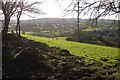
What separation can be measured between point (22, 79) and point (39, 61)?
168 inches

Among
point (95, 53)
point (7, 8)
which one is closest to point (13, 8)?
point (7, 8)

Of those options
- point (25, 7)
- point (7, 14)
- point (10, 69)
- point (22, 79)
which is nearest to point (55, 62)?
point (10, 69)

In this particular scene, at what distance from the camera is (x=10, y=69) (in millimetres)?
19641

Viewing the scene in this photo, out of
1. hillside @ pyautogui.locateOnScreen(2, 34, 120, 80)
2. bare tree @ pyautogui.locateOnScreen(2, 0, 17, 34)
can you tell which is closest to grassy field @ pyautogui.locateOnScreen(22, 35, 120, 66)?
hillside @ pyautogui.locateOnScreen(2, 34, 120, 80)

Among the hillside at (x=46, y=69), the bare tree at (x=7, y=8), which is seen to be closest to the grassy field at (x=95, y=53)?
the hillside at (x=46, y=69)

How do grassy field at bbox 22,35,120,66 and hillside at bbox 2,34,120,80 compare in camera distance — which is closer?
hillside at bbox 2,34,120,80

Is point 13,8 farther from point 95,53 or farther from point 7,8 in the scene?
point 95,53

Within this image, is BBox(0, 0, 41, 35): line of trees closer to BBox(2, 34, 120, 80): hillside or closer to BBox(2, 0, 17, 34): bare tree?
BBox(2, 0, 17, 34): bare tree

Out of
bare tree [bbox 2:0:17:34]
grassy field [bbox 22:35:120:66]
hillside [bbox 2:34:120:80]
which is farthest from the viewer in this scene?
bare tree [bbox 2:0:17:34]

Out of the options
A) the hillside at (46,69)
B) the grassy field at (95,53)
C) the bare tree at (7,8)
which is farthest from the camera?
the bare tree at (7,8)

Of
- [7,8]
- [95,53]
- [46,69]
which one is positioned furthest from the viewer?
[7,8]

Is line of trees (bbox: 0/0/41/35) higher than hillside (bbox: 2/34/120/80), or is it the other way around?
line of trees (bbox: 0/0/41/35)

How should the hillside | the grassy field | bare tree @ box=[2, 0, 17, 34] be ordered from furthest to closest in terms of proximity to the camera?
bare tree @ box=[2, 0, 17, 34], the grassy field, the hillside

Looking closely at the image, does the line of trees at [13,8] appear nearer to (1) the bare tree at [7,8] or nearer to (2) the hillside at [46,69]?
(1) the bare tree at [7,8]
